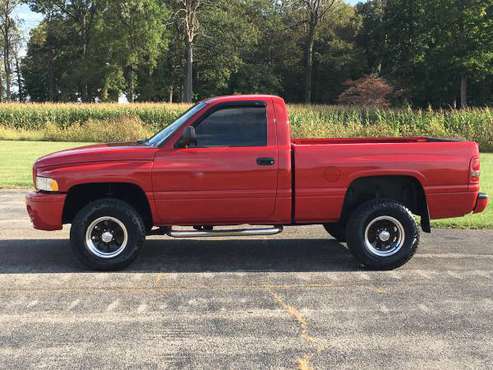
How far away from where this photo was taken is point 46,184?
5.74 metres

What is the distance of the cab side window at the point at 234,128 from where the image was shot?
587 cm

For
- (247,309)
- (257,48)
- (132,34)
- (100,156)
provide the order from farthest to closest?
(257,48)
(132,34)
(100,156)
(247,309)

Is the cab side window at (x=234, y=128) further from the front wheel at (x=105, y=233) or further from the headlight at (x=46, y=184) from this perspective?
the headlight at (x=46, y=184)

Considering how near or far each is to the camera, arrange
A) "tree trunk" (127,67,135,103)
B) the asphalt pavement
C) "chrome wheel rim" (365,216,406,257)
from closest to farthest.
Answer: the asphalt pavement
"chrome wheel rim" (365,216,406,257)
"tree trunk" (127,67,135,103)

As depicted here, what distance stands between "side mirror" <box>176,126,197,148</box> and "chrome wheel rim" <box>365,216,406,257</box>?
219 cm

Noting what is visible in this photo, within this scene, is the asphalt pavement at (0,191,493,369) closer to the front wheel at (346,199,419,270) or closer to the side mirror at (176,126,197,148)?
the front wheel at (346,199,419,270)

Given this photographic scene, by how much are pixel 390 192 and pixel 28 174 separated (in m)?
10.4

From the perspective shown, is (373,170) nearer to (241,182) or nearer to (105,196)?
(241,182)

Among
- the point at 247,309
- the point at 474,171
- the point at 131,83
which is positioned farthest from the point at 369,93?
the point at 247,309

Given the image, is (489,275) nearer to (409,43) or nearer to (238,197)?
(238,197)

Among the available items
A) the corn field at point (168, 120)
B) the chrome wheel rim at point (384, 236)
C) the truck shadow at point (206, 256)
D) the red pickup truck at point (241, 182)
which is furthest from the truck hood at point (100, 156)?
the corn field at point (168, 120)

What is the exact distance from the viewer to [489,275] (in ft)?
18.9

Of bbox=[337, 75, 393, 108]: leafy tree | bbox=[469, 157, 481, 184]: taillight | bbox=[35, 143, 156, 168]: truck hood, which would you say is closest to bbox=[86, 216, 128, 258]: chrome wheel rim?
bbox=[35, 143, 156, 168]: truck hood

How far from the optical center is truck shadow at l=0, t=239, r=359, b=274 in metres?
6.03
